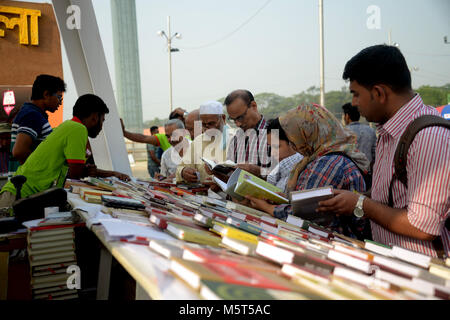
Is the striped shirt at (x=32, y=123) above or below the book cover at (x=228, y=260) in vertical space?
above

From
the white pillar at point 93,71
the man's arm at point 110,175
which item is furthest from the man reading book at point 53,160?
the white pillar at point 93,71

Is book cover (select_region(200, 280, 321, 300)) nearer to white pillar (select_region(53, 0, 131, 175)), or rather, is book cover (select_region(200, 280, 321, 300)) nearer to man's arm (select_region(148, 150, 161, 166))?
white pillar (select_region(53, 0, 131, 175))

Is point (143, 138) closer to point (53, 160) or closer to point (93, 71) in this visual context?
point (93, 71)

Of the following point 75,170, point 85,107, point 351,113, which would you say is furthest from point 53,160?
point 351,113

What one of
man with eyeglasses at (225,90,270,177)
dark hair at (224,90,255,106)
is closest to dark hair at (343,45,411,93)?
man with eyeglasses at (225,90,270,177)

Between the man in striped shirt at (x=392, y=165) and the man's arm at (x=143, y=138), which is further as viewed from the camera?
the man's arm at (x=143, y=138)

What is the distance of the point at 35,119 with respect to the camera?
304 centimetres

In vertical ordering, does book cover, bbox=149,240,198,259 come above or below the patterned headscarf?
below

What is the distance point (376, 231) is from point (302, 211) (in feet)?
1.12

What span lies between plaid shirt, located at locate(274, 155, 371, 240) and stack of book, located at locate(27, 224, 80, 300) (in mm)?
1112

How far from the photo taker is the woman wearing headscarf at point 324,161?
1.80 m

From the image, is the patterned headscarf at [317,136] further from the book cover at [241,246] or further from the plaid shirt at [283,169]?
the book cover at [241,246]

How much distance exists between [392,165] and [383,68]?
40 cm

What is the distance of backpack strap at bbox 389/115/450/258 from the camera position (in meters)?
1.29
